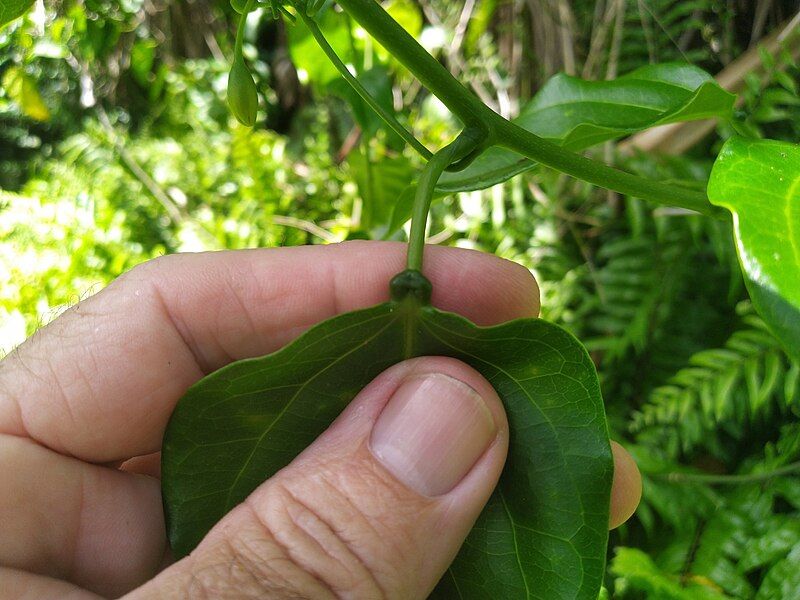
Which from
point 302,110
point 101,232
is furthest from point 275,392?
point 302,110

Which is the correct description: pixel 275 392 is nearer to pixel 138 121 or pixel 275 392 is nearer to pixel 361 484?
pixel 361 484

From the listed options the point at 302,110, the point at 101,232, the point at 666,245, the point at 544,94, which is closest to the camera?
the point at 544,94

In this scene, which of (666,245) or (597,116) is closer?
(597,116)

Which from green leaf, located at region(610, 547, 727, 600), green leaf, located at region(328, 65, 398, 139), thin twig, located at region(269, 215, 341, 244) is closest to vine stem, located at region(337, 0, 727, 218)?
green leaf, located at region(328, 65, 398, 139)

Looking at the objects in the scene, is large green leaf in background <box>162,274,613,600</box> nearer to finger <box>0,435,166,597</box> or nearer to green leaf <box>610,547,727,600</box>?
finger <box>0,435,166,597</box>

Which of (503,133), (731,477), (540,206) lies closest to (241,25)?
(503,133)

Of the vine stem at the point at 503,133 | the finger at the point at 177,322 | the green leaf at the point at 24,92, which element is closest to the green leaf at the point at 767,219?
the vine stem at the point at 503,133

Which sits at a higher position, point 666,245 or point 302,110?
point 302,110
